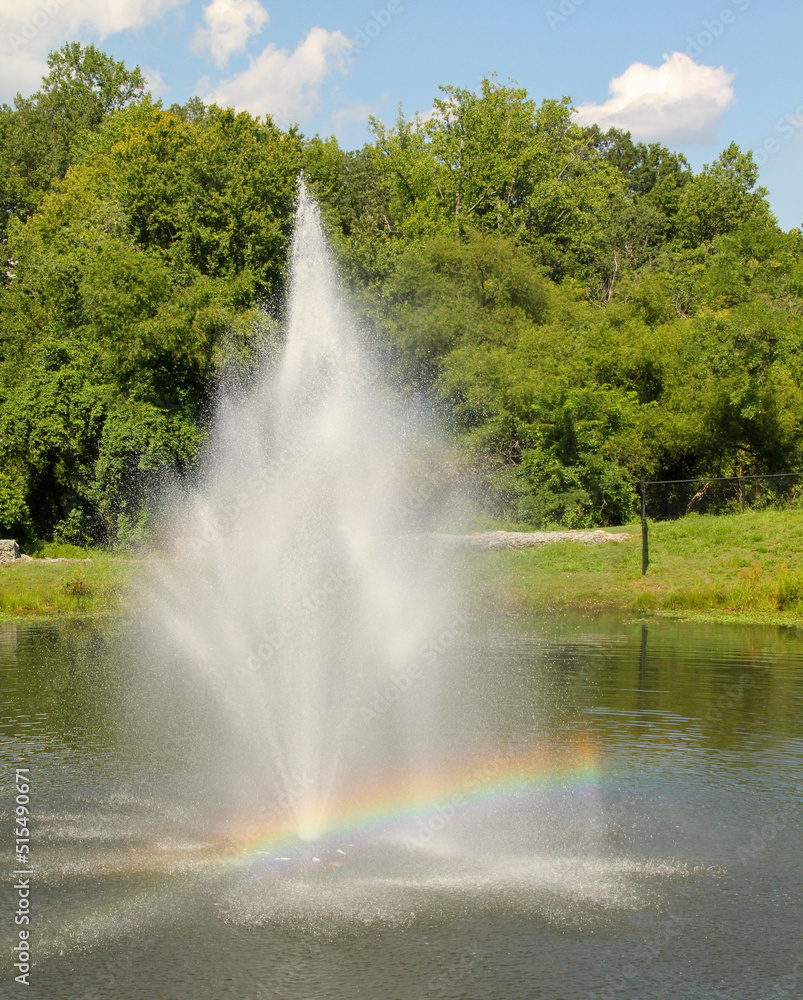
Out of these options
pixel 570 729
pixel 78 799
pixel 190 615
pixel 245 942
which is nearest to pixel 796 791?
pixel 570 729

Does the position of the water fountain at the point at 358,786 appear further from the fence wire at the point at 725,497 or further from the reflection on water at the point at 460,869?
the fence wire at the point at 725,497

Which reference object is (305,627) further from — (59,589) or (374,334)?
(374,334)

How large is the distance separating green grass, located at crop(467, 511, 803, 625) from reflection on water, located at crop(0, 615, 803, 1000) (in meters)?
12.2

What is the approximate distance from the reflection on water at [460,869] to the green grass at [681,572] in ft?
40.0

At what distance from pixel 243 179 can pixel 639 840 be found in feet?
146

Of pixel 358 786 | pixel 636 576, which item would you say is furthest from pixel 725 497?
pixel 358 786

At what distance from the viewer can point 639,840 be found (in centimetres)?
976

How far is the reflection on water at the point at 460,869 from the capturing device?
7141 millimetres

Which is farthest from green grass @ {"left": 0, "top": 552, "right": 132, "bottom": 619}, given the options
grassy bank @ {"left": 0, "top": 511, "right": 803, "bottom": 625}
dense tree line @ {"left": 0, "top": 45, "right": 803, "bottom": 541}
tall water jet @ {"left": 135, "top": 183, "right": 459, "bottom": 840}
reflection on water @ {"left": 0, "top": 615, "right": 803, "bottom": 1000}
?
reflection on water @ {"left": 0, "top": 615, "right": 803, "bottom": 1000}

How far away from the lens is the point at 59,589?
30.1m

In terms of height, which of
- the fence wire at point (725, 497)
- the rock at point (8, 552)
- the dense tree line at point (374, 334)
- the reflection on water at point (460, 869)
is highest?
the dense tree line at point (374, 334)

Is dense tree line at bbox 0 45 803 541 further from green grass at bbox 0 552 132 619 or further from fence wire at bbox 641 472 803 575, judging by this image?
green grass at bbox 0 552 132 619

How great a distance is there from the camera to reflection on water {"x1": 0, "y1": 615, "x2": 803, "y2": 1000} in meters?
7.14

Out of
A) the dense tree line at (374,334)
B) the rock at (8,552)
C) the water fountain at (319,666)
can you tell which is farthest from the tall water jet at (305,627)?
the dense tree line at (374,334)
